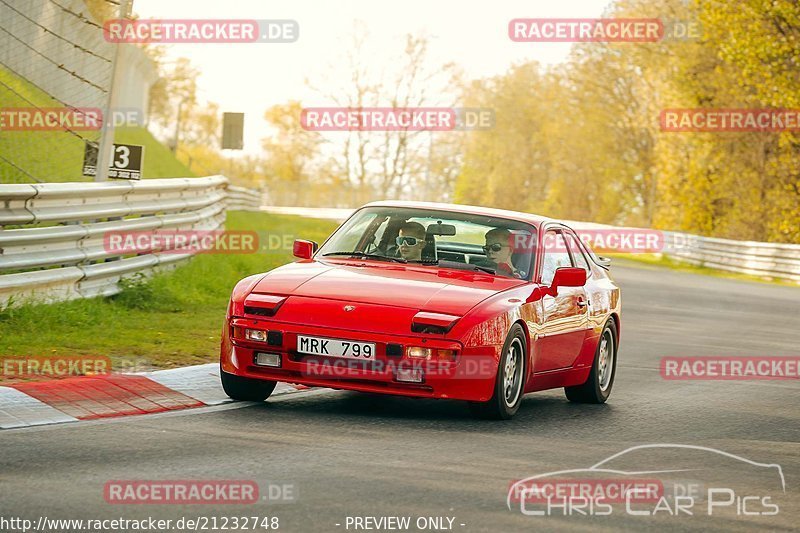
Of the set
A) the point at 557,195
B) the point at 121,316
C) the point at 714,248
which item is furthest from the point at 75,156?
the point at 557,195

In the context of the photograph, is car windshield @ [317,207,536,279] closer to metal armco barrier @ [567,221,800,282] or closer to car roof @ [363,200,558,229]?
car roof @ [363,200,558,229]

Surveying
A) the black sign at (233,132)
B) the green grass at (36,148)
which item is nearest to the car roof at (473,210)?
the green grass at (36,148)

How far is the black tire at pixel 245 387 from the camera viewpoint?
8.91 metres

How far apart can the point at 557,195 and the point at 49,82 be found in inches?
2472

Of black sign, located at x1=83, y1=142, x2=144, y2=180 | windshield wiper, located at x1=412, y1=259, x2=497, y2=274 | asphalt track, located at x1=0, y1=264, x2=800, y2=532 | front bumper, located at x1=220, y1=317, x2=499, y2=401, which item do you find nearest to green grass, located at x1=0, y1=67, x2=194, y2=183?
black sign, located at x1=83, y1=142, x2=144, y2=180

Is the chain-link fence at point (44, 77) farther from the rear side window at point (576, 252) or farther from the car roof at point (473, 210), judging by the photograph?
the rear side window at point (576, 252)

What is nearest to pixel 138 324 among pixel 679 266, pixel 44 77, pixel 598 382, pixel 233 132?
pixel 598 382

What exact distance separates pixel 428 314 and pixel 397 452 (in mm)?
1326

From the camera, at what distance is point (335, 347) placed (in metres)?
8.38

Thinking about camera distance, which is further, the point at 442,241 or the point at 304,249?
the point at 442,241

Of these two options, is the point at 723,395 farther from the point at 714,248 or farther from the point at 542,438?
the point at 714,248

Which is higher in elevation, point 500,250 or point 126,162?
point 126,162

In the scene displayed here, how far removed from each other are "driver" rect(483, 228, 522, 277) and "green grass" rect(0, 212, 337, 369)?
252 centimetres

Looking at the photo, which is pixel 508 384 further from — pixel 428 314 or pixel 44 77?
pixel 44 77
